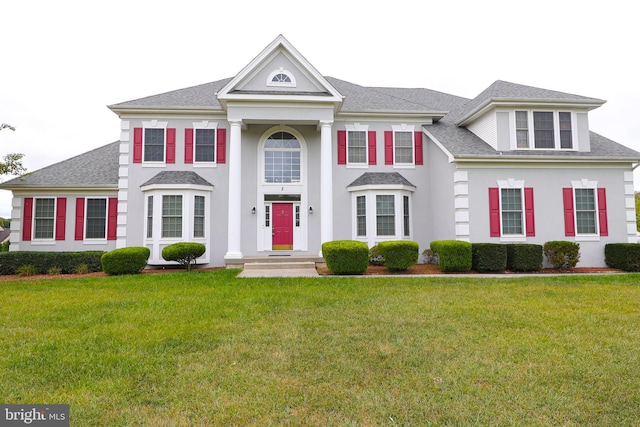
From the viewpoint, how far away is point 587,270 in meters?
13.4

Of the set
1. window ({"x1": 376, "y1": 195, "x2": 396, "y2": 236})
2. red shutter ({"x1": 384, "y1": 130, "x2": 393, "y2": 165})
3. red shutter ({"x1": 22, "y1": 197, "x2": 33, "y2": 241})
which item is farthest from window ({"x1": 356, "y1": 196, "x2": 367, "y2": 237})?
red shutter ({"x1": 22, "y1": 197, "x2": 33, "y2": 241})

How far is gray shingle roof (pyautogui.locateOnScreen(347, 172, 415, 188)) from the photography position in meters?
15.6

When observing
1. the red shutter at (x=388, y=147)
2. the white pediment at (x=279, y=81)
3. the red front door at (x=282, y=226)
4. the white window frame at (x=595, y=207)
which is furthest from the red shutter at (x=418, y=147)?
the red front door at (x=282, y=226)

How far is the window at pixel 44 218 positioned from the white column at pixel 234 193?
8.28 meters

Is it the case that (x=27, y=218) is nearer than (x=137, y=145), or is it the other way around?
(x=137, y=145)

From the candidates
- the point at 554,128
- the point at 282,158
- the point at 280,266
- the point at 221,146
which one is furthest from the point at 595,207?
the point at 221,146

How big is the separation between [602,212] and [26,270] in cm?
2187

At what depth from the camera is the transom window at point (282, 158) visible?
16.4 metres

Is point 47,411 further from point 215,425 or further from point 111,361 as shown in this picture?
point 215,425

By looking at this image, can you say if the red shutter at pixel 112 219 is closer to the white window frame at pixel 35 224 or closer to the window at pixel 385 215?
the white window frame at pixel 35 224

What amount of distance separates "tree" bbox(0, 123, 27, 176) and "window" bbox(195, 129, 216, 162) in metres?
6.95

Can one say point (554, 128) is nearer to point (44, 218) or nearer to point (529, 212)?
point (529, 212)

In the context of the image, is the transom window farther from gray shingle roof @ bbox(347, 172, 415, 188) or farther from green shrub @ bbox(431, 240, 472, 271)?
green shrub @ bbox(431, 240, 472, 271)

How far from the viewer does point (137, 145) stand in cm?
1573
